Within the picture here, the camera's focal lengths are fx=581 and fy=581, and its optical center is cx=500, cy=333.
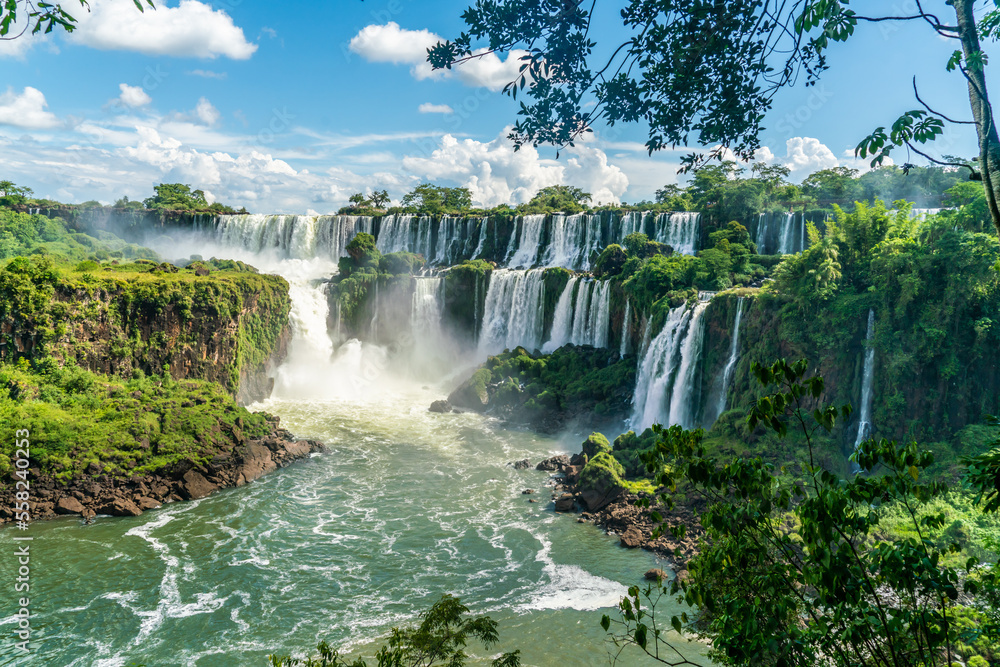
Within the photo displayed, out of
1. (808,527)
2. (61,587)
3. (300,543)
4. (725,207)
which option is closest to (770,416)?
(808,527)

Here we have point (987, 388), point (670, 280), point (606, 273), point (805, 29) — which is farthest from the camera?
point (606, 273)

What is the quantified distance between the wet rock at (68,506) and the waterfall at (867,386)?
21.6 meters

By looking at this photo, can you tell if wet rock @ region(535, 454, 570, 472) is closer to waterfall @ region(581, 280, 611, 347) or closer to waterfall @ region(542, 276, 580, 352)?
waterfall @ region(581, 280, 611, 347)

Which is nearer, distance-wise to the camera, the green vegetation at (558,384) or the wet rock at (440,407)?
the green vegetation at (558,384)

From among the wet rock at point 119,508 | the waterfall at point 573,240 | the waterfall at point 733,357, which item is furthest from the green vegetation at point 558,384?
the wet rock at point 119,508

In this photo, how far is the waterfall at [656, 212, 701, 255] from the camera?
111 feet

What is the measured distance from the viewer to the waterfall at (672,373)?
21.4 meters

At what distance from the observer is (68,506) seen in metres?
15.7

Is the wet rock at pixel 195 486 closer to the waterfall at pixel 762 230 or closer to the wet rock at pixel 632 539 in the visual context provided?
the wet rock at pixel 632 539

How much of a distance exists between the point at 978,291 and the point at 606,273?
16650 millimetres

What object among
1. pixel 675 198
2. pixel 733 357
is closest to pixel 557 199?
pixel 675 198

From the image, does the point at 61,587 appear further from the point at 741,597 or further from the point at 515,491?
the point at 741,597

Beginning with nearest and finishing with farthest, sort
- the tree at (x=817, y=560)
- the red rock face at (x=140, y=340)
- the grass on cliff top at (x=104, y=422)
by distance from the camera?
the tree at (x=817, y=560)
the grass on cliff top at (x=104, y=422)
the red rock face at (x=140, y=340)

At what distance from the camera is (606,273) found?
29.6m
